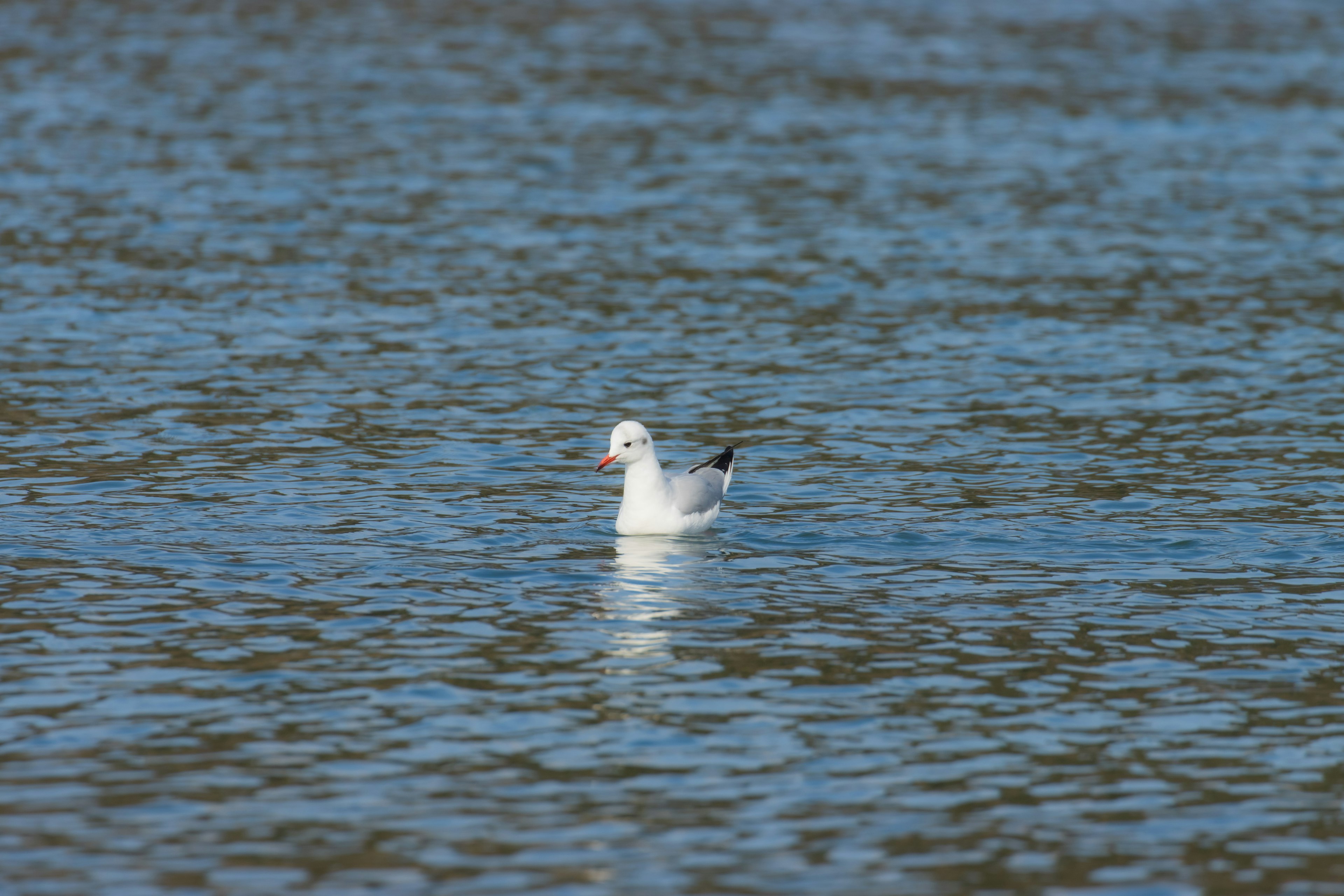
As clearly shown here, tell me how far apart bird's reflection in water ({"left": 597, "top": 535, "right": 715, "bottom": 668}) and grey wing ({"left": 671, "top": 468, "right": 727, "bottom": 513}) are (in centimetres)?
36

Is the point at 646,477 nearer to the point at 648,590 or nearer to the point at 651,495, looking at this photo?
the point at 651,495

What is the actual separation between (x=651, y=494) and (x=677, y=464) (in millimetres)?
2759

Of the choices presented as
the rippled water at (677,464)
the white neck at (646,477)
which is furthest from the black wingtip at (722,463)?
the rippled water at (677,464)

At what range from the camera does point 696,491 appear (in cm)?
1675

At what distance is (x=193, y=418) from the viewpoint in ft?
68.4

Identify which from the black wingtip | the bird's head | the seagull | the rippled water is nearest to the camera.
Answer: the rippled water

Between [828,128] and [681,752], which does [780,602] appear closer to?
[681,752]

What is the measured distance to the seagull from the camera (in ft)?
54.3

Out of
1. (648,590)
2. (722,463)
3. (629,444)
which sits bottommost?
(648,590)

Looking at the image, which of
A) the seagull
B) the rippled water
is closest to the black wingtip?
the seagull

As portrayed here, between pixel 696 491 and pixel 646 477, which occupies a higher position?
pixel 646 477

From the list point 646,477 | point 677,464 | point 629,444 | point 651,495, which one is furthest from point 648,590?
point 677,464

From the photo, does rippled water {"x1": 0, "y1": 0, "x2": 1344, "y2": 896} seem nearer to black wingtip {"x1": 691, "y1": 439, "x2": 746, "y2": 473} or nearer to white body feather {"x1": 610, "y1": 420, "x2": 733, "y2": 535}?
white body feather {"x1": 610, "y1": 420, "x2": 733, "y2": 535}

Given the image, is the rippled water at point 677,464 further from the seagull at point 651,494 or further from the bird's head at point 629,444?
the bird's head at point 629,444
